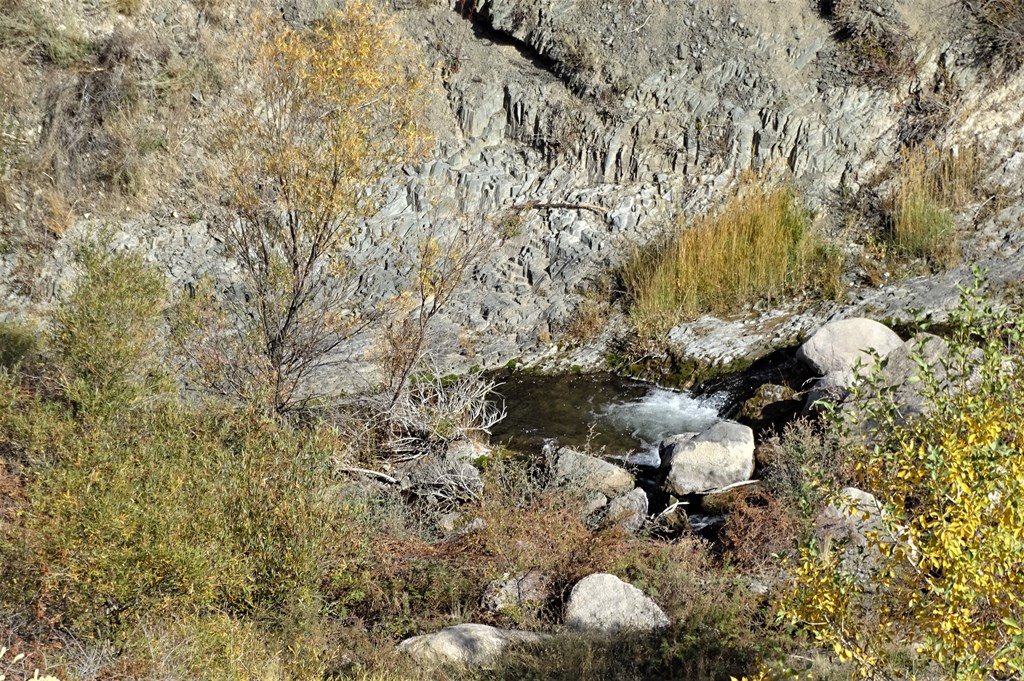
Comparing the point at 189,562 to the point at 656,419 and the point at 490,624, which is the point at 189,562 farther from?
the point at 656,419

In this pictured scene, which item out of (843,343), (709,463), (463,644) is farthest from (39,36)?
(463,644)

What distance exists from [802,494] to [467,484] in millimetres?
2809

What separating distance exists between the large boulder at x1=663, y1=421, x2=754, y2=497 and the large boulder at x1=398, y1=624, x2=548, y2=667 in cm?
272

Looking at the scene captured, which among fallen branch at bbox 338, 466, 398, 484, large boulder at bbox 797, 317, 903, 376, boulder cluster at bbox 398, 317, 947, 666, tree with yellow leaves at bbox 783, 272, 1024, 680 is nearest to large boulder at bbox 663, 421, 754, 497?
boulder cluster at bbox 398, 317, 947, 666

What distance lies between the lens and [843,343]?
981cm

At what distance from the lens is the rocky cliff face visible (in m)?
12.1

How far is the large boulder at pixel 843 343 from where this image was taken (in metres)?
9.71

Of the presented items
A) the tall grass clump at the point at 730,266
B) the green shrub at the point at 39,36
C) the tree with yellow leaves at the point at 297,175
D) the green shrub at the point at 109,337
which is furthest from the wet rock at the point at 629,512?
the green shrub at the point at 39,36

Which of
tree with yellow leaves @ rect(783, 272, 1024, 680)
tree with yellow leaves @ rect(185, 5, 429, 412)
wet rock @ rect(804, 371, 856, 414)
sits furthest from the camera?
wet rock @ rect(804, 371, 856, 414)

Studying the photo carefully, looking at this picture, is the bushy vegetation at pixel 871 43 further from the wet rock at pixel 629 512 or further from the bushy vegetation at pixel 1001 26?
the wet rock at pixel 629 512

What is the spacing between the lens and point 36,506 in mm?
5129

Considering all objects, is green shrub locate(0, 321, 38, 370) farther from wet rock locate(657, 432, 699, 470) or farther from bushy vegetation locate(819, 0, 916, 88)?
bushy vegetation locate(819, 0, 916, 88)

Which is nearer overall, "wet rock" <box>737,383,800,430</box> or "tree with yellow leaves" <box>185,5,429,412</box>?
"tree with yellow leaves" <box>185,5,429,412</box>

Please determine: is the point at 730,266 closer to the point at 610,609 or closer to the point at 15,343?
the point at 610,609
